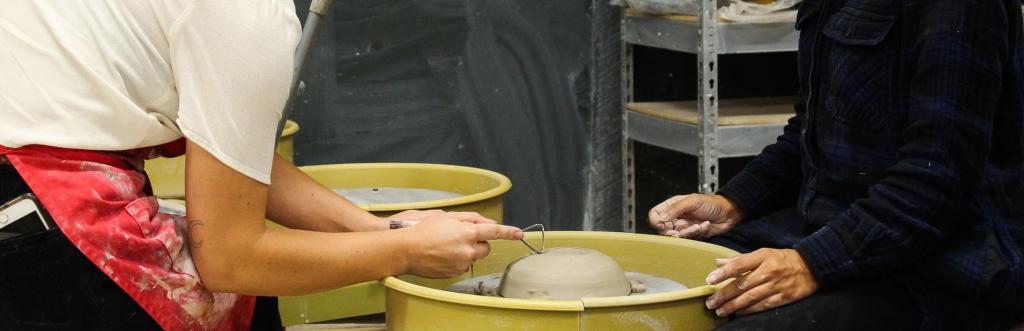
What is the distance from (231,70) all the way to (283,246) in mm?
234

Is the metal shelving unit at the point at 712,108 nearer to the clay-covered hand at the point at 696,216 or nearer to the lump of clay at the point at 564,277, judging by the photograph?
the clay-covered hand at the point at 696,216

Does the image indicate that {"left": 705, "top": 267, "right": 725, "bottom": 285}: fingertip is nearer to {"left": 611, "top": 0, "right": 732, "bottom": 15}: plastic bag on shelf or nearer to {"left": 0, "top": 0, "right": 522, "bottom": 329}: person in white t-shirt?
{"left": 0, "top": 0, "right": 522, "bottom": 329}: person in white t-shirt

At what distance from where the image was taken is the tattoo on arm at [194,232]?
1344mm

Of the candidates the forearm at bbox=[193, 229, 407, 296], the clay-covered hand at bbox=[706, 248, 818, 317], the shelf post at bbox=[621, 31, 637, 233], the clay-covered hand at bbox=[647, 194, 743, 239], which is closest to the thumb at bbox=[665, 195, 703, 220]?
the clay-covered hand at bbox=[647, 194, 743, 239]

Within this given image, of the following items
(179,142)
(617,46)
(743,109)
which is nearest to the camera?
(179,142)

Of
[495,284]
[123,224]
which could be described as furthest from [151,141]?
[495,284]

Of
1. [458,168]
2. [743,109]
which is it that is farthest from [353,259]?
[743,109]

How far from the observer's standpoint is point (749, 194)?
1915 mm

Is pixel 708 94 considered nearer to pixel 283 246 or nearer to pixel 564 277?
pixel 564 277

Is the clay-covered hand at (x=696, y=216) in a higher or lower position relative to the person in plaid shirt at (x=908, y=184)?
lower

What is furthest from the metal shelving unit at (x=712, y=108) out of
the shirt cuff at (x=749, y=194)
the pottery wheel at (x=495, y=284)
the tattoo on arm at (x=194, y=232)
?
the tattoo on arm at (x=194, y=232)

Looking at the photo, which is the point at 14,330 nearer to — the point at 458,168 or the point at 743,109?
the point at 458,168

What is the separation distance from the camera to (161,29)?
128 centimetres

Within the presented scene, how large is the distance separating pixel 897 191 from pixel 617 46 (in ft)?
5.59
